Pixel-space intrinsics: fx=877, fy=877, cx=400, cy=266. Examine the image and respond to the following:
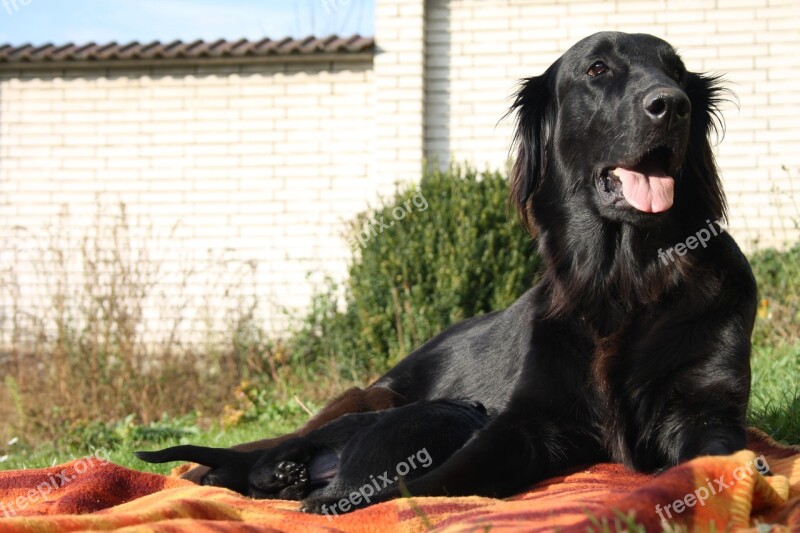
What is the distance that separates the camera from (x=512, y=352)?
3.55 metres

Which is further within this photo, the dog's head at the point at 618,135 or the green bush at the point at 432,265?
the green bush at the point at 432,265

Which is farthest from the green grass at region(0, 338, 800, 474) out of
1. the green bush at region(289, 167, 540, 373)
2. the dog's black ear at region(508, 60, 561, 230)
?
the dog's black ear at region(508, 60, 561, 230)

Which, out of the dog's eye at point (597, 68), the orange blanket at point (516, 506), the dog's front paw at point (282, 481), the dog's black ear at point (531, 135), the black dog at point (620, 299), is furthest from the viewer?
the dog's black ear at point (531, 135)

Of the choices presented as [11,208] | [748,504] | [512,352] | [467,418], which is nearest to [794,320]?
[512,352]

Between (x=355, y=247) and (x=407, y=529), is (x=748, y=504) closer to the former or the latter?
(x=407, y=529)

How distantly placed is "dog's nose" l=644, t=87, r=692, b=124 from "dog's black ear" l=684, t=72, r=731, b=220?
0.36 meters

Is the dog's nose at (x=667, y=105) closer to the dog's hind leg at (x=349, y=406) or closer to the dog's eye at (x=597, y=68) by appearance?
the dog's eye at (x=597, y=68)

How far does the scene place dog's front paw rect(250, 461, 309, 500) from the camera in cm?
309

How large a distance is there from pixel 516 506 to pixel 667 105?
55.6 inches

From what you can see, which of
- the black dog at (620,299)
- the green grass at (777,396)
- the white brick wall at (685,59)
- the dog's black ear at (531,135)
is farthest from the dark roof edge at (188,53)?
the black dog at (620,299)

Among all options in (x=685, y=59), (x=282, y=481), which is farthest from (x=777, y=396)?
(x=685, y=59)

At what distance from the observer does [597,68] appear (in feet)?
10.9

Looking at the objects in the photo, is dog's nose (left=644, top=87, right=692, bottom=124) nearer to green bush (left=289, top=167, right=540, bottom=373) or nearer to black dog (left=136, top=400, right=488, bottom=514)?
black dog (left=136, top=400, right=488, bottom=514)

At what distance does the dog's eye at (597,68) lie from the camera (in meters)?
3.29
